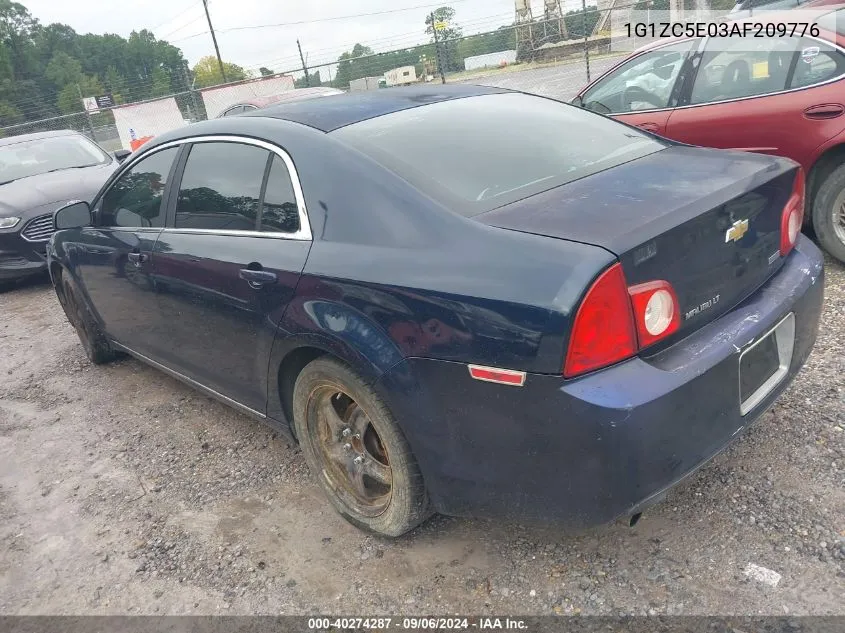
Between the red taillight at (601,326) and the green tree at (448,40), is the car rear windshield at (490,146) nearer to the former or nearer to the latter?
the red taillight at (601,326)

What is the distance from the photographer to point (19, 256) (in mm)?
7172

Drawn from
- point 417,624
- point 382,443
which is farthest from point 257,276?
point 417,624

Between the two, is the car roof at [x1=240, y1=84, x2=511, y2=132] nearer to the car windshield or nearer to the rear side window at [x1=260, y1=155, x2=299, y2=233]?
the rear side window at [x1=260, y1=155, x2=299, y2=233]

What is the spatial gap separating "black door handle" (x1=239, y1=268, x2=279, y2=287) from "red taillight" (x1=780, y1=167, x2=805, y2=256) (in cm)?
186

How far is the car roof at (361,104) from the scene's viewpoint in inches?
111

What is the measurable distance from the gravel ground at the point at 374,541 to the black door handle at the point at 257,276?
3.26ft

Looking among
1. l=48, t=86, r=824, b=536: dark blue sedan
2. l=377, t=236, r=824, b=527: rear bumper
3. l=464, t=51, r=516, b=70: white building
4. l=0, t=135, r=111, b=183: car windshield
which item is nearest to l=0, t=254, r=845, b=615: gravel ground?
l=48, t=86, r=824, b=536: dark blue sedan

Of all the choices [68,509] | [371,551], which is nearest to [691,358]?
[371,551]

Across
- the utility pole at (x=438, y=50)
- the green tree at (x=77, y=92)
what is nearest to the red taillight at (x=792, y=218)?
the utility pole at (x=438, y=50)

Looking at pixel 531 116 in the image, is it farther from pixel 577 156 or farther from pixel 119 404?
pixel 119 404

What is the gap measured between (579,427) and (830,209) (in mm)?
3270

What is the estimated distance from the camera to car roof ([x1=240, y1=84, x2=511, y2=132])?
9.25 ft

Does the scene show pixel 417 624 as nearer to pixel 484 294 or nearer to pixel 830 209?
pixel 484 294

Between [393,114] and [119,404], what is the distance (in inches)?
103
